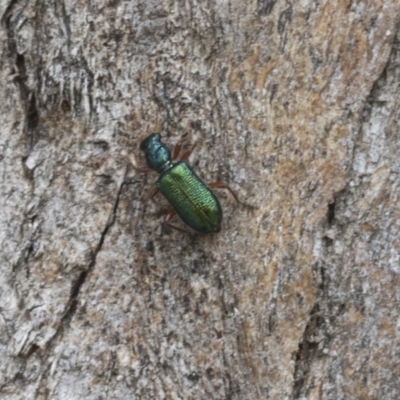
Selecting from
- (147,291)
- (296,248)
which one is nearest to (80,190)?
(147,291)

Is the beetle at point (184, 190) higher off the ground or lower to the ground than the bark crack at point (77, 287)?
higher

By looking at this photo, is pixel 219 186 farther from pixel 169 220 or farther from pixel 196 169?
pixel 169 220

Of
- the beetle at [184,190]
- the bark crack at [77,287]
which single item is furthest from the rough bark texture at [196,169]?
the beetle at [184,190]

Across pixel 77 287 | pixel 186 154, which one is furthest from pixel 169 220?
pixel 77 287

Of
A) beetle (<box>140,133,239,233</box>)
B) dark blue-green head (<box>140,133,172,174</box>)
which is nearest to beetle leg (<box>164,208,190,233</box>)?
beetle (<box>140,133,239,233</box>)

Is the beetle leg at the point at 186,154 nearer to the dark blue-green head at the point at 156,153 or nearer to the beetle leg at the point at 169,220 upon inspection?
the dark blue-green head at the point at 156,153

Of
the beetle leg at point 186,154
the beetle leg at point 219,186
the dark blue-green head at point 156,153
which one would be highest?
the dark blue-green head at point 156,153

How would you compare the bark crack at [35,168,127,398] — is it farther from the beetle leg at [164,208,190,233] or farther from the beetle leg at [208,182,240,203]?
the beetle leg at [208,182,240,203]
